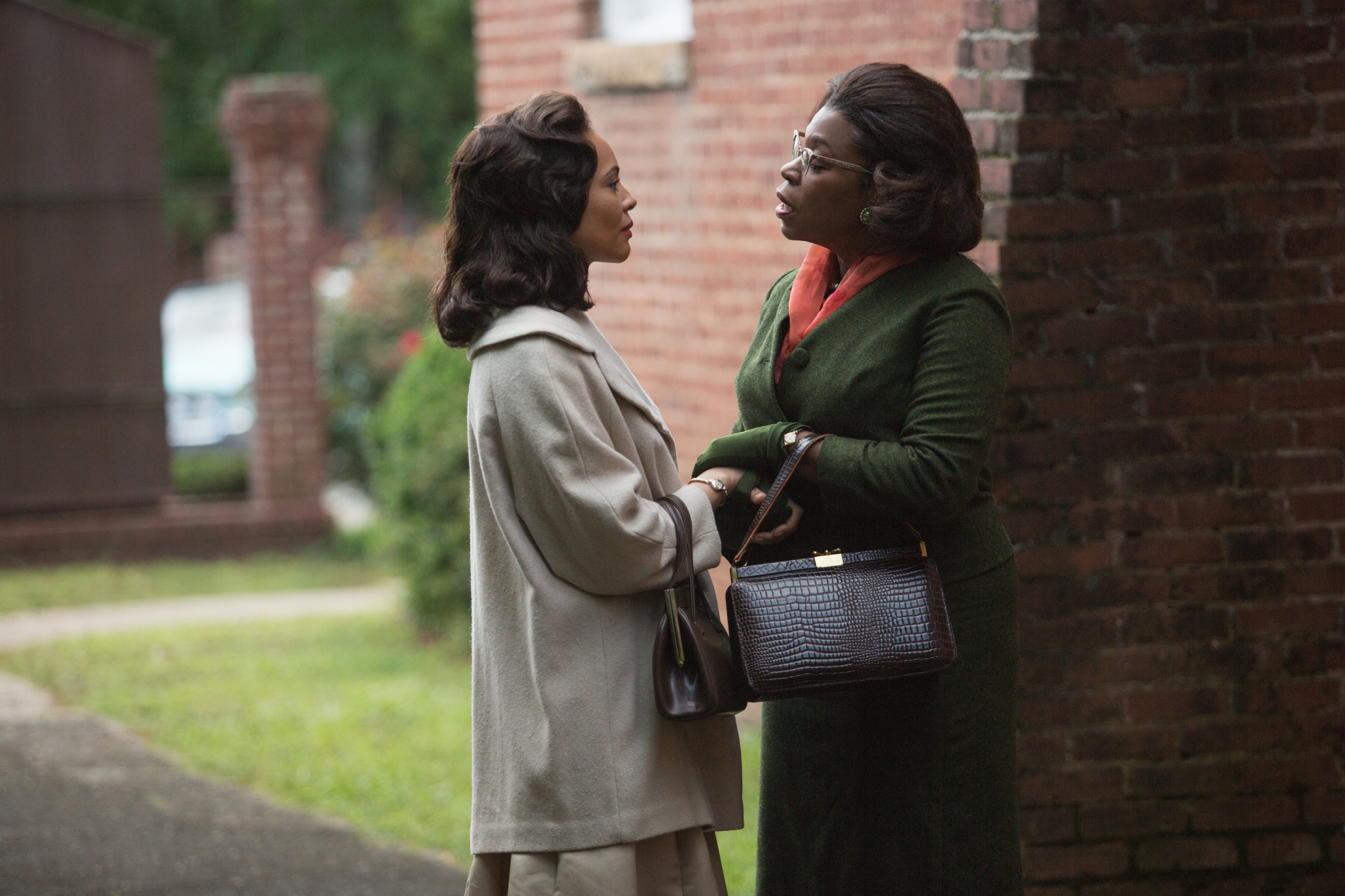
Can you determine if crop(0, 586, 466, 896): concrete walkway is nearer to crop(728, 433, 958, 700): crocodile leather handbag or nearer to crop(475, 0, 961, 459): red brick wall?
crop(475, 0, 961, 459): red brick wall

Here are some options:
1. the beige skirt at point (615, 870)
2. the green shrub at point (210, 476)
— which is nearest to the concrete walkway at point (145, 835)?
the beige skirt at point (615, 870)

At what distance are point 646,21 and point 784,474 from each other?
448 cm

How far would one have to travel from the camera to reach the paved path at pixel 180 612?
8.91 m

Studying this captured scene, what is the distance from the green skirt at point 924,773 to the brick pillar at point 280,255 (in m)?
9.23

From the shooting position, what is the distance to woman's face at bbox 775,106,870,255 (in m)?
2.81

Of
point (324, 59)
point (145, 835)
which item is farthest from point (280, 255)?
point (324, 59)

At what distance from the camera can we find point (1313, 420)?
3.95 meters

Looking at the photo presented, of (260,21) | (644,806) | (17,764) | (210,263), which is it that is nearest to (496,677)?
(644,806)

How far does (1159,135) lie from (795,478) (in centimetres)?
151

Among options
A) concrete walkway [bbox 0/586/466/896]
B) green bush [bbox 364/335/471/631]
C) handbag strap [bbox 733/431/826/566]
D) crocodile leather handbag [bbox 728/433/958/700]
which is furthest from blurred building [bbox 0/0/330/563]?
crocodile leather handbag [bbox 728/433/958/700]

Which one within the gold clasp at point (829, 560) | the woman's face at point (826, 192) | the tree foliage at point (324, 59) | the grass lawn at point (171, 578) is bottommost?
the grass lawn at point (171, 578)

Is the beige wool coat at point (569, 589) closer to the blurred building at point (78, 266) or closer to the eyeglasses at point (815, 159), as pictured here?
the eyeglasses at point (815, 159)

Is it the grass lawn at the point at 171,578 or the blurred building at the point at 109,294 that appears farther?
the blurred building at the point at 109,294

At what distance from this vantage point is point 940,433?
2.71 m
